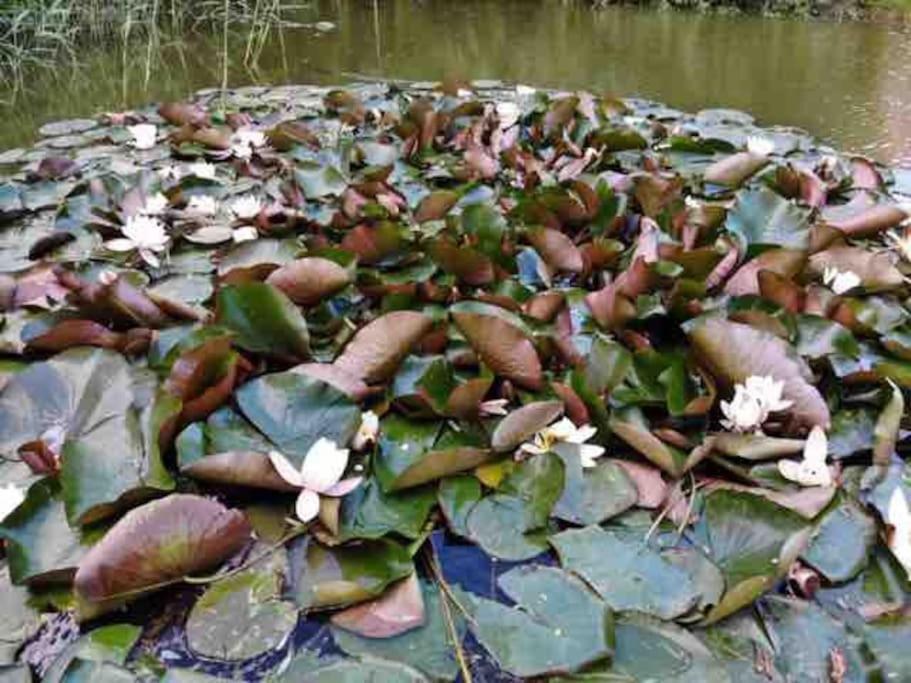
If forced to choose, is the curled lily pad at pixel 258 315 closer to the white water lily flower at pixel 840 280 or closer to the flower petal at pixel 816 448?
the flower petal at pixel 816 448

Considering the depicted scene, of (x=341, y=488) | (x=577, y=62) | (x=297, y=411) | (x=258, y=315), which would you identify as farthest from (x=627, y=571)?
(x=577, y=62)

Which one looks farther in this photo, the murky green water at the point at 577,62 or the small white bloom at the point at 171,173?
the murky green water at the point at 577,62

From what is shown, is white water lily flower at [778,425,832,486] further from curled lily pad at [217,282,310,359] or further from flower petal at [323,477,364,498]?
curled lily pad at [217,282,310,359]

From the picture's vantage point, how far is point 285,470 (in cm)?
99

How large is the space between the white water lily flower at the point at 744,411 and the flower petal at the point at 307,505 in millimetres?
591

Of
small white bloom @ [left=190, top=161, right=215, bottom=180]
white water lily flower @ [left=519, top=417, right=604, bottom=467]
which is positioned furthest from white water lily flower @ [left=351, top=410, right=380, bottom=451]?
small white bloom @ [left=190, top=161, right=215, bottom=180]

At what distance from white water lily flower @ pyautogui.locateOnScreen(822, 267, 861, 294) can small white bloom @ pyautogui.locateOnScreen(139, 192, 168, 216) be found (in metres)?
1.45

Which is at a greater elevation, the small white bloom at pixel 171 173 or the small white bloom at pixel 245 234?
the small white bloom at pixel 171 173

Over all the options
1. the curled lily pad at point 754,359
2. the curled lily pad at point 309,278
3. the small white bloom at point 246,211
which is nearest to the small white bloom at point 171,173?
the small white bloom at point 246,211

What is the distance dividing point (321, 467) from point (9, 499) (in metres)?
0.41

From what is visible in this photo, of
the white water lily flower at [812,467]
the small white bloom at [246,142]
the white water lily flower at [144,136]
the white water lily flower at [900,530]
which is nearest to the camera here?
the white water lily flower at [900,530]

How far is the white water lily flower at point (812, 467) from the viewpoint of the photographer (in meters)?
1.08

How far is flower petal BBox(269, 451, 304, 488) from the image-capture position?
3.25 feet

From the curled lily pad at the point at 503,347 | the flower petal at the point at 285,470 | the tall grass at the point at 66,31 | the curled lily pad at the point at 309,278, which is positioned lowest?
the flower petal at the point at 285,470
